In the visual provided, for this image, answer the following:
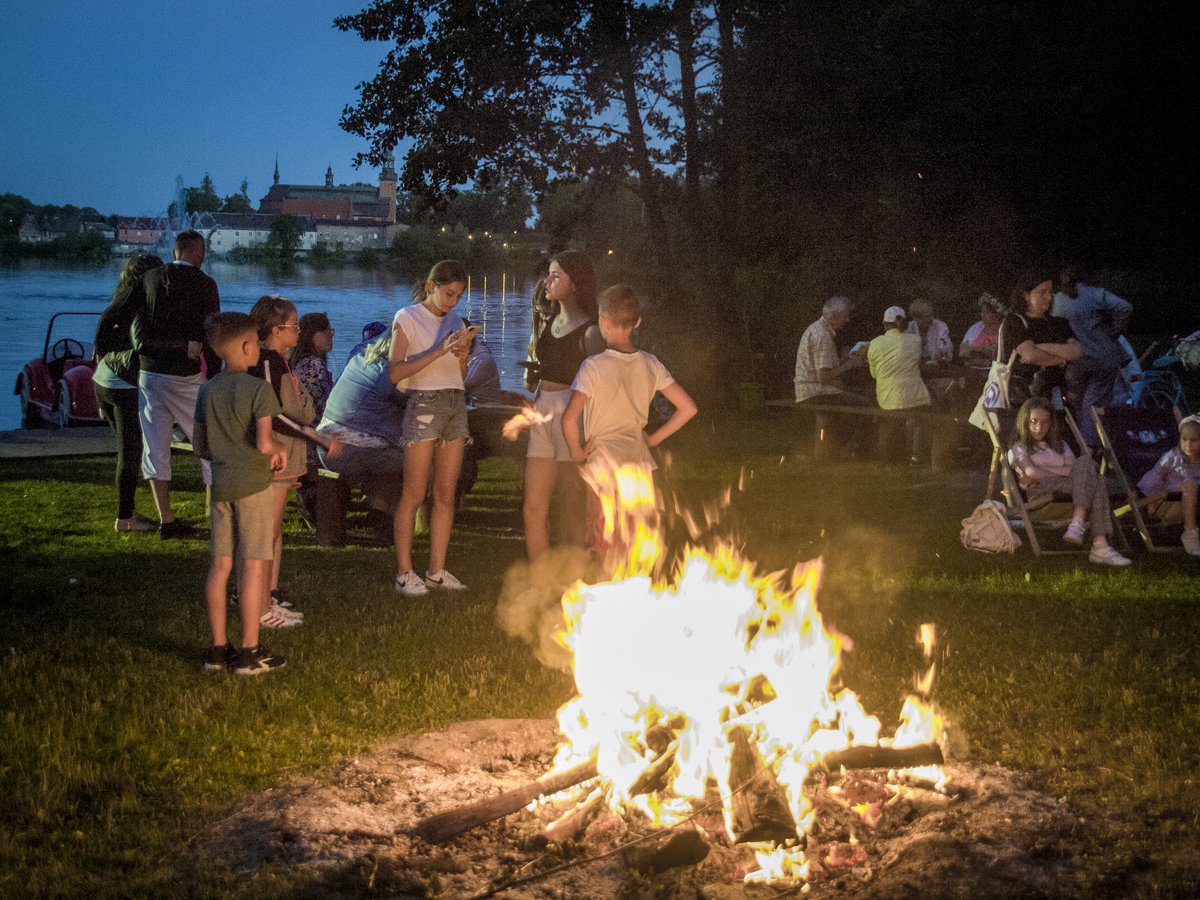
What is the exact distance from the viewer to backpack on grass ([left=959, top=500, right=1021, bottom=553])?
9047 millimetres

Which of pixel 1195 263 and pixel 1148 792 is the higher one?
pixel 1195 263

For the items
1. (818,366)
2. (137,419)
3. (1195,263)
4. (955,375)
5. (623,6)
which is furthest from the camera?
(1195,263)

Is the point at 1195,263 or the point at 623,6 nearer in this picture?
the point at 623,6

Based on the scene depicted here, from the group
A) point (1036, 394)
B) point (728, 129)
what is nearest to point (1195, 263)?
point (728, 129)

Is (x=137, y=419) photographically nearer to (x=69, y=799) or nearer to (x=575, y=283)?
(x=575, y=283)

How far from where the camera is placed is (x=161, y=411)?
29.6 ft

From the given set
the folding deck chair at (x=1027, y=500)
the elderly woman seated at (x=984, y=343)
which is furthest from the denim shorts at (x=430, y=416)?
the elderly woman seated at (x=984, y=343)

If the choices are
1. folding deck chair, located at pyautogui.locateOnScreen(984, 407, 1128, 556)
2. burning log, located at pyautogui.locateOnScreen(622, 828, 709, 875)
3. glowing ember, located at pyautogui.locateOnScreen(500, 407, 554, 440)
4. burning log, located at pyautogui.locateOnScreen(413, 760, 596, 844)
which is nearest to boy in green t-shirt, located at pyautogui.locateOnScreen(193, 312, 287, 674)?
glowing ember, located at pyautogui.locateOnScreen(500, 407, 554, 440)

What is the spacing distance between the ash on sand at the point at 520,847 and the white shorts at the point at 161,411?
488 cm

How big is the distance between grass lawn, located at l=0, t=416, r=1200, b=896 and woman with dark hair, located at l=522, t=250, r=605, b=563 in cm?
80

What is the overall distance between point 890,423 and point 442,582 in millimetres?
7199

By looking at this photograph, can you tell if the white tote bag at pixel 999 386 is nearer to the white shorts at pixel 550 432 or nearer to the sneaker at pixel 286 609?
the white shorts at pixel 550 432

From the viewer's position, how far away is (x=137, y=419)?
948cm

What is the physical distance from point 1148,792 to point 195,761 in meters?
3.54
